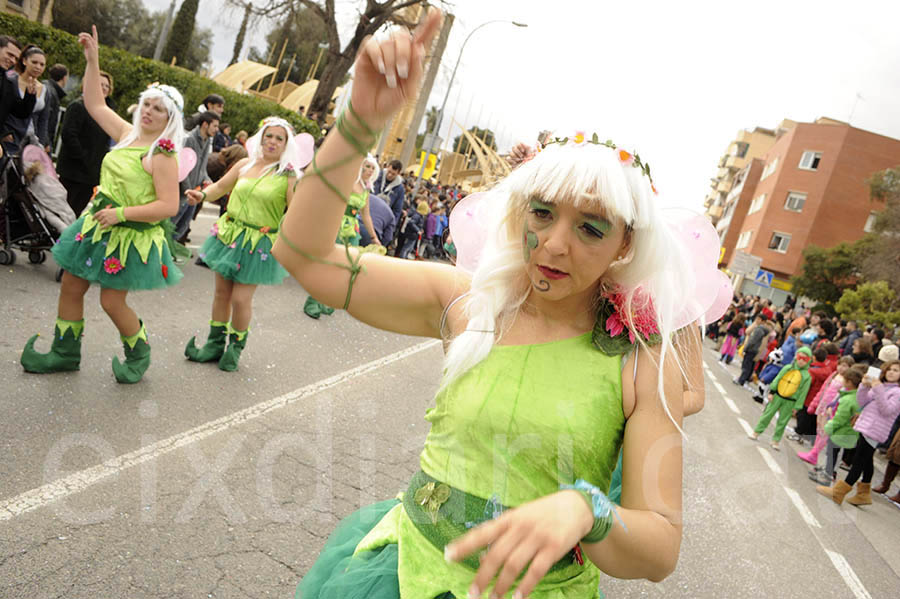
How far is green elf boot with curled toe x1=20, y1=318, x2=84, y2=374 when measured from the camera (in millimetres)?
4727

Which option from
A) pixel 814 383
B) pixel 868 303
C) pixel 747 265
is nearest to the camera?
pixel 814 383

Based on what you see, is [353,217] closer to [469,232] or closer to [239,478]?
[239,478]

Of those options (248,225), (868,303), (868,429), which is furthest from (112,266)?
(868,303)

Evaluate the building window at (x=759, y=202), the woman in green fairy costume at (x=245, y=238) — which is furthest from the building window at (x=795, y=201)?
the woman in green fairy costume at (x=245, y=238)

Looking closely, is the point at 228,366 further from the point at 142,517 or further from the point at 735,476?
the point at 735,476

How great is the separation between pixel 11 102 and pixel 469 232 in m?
7.78

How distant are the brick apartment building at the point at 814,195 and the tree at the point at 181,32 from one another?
38.2 meters

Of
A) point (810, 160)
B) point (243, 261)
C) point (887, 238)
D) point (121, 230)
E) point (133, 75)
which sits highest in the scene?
point (810, 160)

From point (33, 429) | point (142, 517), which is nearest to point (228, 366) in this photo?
point (33, 429)

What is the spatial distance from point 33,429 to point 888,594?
624cm

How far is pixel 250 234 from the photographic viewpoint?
239 inches

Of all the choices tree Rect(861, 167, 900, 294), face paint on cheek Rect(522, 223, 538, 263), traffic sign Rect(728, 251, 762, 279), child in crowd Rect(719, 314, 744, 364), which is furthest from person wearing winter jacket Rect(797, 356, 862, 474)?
traffic sign Rect(728, 251, 762, 279)

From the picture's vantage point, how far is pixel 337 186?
161 cm

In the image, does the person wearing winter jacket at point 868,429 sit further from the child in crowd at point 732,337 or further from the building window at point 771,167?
the building window at point 771,167
